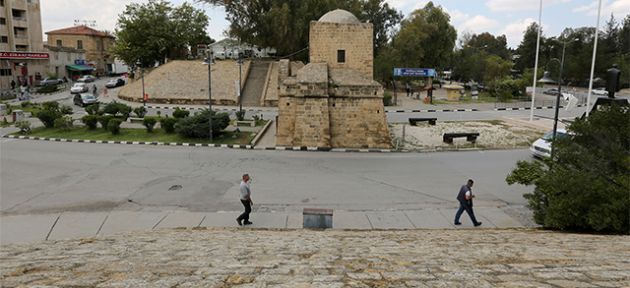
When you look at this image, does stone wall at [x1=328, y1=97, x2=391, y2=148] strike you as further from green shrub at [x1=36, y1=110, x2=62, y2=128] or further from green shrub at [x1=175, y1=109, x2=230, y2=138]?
green shrub at [x1=36, y1=110, x2=62, y2=128]

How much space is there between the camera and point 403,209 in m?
12.1

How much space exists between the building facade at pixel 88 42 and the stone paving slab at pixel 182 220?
62765mm

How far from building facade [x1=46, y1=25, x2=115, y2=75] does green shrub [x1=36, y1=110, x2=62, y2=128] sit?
46458 millimetres

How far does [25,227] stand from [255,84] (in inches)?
1243

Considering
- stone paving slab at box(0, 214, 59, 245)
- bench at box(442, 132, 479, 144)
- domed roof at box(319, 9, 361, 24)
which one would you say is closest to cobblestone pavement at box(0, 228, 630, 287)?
stone paving slab at box(0, 214, 59, 245)

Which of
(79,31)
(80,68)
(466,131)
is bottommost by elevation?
(466,131)

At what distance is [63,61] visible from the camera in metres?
59.0

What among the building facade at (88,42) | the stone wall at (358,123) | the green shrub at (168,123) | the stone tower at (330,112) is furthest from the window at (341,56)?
the building facade at (88,42)

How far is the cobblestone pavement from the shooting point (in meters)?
4.00

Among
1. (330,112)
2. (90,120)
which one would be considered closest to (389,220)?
(330,112)

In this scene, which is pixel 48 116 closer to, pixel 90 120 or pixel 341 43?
pixel 90 120

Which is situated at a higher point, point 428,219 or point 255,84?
point 255,84

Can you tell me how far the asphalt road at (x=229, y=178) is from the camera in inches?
495

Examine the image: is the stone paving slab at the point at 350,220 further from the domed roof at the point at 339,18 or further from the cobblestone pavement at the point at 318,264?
the domed roof at the point at 339,18
